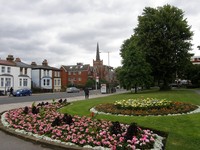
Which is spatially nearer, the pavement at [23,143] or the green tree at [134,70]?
the pavement at [23,143]

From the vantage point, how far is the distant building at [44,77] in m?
72.4

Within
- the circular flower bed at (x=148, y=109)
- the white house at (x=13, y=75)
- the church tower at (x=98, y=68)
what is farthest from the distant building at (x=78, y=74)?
the circular flower bed at (x=148, y=109)

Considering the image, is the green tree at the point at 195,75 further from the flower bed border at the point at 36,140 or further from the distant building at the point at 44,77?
the flower bed border at the point at 36,140

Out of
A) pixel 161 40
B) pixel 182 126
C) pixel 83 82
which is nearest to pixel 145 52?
pixel 161 40

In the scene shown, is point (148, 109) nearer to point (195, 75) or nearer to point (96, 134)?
point (96, 134)

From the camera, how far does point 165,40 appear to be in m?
42.8

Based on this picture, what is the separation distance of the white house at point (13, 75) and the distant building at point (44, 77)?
18.5 feet

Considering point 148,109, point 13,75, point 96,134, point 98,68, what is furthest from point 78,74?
point 96,134

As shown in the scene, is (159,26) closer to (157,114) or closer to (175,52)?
(175,52)

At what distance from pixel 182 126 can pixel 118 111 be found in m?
4.85

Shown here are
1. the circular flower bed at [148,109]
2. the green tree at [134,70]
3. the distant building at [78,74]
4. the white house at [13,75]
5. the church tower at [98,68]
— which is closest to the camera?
the circular flower bed at [148,109]

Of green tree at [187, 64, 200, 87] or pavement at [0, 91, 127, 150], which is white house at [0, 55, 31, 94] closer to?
green tree at [187, 64, 200, 87]

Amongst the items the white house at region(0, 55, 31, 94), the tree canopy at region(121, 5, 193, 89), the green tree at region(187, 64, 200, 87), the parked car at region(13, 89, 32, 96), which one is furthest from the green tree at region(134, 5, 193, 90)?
the white house at region(0, 55, 31, 94)

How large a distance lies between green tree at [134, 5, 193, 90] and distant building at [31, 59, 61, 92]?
3470 cm
